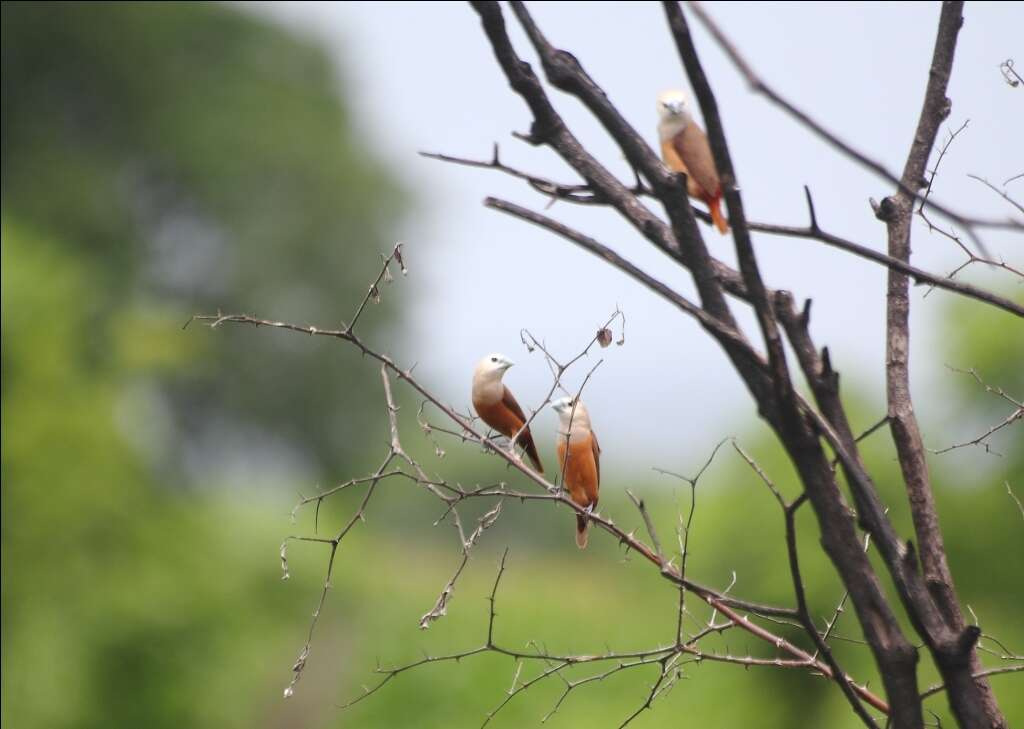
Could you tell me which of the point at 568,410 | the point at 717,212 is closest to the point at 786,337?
the point at 717,212

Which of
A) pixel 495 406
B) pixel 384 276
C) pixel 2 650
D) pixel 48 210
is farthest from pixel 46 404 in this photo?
pixel 48 210

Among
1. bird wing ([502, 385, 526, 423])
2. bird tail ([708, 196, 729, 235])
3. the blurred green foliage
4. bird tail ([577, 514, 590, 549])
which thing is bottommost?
bird tail ([708, 196, 729, 235])

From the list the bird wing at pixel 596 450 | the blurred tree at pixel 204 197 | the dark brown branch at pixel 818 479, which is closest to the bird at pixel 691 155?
the dark brown branch at pixel 818 479

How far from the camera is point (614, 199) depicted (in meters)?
1.78

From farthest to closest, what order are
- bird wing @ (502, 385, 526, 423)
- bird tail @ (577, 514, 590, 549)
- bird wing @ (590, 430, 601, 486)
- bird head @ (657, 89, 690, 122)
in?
bird wing @ (502, 385, 526, 423)
bird wing @ (590, 430, 601, 486)
bird tail @ (577, 514, 590, 549)
bird head @ (657, 89, 690, 122)

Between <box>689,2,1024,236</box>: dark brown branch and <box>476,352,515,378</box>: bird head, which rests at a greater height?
<box>476,352,515,378</box>: bird head

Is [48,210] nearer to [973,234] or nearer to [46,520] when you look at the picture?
[46,520]

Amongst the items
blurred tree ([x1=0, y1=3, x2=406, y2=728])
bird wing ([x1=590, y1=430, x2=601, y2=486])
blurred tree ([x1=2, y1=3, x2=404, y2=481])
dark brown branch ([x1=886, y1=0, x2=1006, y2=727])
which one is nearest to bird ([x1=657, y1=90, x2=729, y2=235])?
dark brown branch ([x1=886, y1=0, x2=1006, y2=727])

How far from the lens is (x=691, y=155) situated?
2.48 meters

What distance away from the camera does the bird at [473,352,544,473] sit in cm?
360

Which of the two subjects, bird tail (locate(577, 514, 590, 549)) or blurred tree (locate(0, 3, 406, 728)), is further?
blurred tree (locate(0, 3, 406, 728))

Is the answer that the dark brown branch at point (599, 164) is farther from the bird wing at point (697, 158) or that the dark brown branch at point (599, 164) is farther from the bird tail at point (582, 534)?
the bird tail at point (582, 534)

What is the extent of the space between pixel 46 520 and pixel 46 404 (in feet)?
4.36

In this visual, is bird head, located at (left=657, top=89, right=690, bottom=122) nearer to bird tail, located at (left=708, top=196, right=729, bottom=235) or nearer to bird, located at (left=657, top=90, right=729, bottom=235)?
bird, located at (left=657, top=90, right=729, bottom=235)
